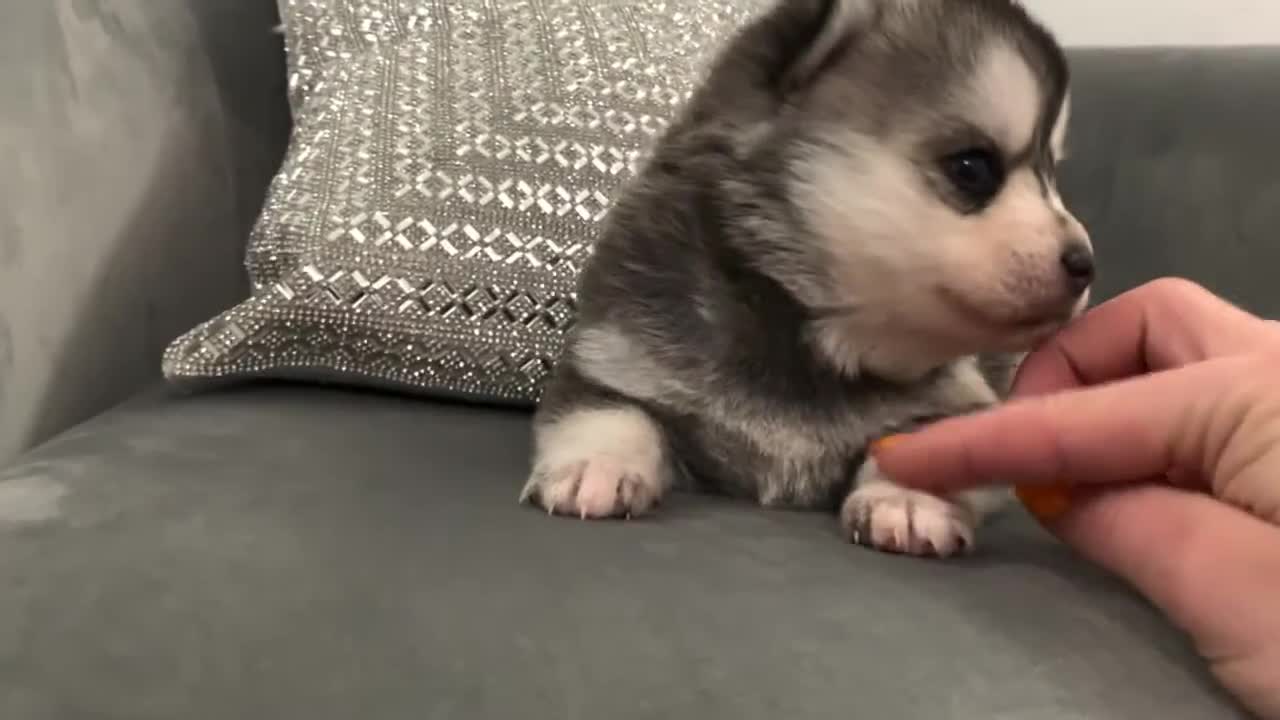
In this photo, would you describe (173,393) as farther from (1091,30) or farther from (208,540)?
(1091,30)

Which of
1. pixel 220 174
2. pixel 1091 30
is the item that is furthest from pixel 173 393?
pixel 1091 30

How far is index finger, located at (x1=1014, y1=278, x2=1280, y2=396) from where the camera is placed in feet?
3.02

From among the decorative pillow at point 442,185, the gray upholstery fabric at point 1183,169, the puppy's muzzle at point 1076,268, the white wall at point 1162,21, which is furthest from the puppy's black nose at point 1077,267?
the white wall at point 1162,21

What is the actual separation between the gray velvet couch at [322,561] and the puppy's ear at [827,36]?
0.43 m

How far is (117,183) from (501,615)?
3.08 feet

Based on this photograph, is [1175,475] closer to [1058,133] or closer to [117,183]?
[1058,133]

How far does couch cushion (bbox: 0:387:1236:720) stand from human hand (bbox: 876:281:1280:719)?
0.18 feet

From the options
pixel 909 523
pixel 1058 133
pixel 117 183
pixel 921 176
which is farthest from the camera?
pixel 117 183

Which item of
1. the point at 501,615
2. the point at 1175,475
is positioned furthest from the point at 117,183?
the point at 1175,475

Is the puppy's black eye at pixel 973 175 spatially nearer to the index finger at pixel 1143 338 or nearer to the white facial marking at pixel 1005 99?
the white facial marking at pixel 1005 99

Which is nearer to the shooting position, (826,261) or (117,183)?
(826,261)

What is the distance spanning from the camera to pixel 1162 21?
7.74 feet

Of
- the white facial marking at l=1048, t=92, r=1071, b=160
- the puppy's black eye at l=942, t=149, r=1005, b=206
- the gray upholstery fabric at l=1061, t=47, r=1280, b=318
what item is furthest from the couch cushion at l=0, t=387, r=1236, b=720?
the gray upholstery fabric at l=1061, t=47, r=1280, b=318

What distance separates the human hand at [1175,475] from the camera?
27.9 inches
